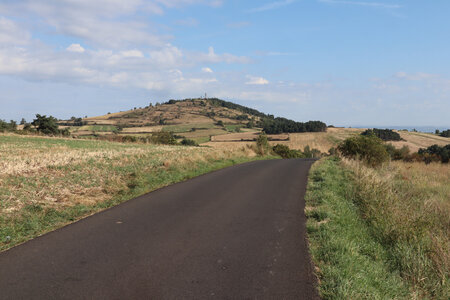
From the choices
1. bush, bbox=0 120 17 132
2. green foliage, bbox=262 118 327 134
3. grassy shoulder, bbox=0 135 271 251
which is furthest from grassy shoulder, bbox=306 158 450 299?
green foliage, bbox=262 118 327 134

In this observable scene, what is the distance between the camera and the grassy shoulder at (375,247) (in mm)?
4641

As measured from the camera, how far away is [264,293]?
417cm

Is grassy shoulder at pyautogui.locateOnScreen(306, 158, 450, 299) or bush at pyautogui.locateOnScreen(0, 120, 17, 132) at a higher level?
bush at pyautogui.locateOnScreen(0, 120, 17, 132)

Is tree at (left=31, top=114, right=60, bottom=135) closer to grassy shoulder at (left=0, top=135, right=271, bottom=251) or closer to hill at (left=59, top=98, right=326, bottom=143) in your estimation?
hill at (left=59, top=98, right=326, bottom=143)

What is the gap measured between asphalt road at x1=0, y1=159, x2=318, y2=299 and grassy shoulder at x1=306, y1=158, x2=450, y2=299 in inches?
15.9

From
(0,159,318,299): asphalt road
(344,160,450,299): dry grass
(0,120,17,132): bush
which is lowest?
(344,160,450,299): dry grass

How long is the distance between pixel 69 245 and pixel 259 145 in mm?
35484

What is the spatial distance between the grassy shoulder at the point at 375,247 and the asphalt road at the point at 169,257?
405 millimetres

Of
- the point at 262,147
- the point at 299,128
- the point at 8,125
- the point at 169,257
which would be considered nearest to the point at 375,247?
the point at 169,257

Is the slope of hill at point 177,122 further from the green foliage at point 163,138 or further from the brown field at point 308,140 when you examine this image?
Answer: the green foliage at point 163,138

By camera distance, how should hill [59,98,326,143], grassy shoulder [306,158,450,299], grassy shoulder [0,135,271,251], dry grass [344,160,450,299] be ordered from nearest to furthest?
grassy shoulder [306,158,450,299] → dry grass [344,160,450,299] → grassy shoulder [0,135,271,251] → hill [59,98,326,143]

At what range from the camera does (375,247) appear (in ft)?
21.4

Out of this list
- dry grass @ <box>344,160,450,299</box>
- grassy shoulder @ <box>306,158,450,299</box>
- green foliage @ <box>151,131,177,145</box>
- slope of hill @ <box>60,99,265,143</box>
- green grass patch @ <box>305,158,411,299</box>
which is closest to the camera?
green grass patch @ <box>305,158,411,299</box>

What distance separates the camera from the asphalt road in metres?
4.22
